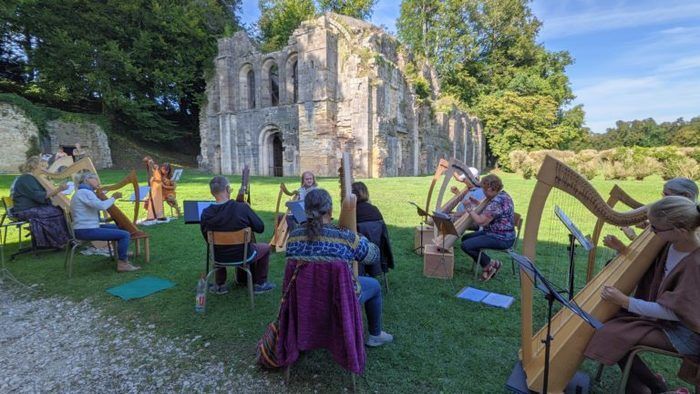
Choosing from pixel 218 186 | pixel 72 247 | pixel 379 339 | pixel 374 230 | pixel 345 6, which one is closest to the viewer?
pixel 379 339

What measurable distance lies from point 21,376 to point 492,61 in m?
45.8

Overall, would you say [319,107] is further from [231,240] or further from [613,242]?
[613,242]

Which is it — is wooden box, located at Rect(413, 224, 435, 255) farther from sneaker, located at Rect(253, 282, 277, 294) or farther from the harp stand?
sneaker, located at Rect(253, 282, 277, 294)

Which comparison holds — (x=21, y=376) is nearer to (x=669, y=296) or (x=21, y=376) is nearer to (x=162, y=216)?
(x=669, y=296)

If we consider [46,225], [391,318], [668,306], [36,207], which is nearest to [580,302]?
[668,306]

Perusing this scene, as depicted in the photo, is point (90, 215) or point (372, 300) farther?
point (90, 215)

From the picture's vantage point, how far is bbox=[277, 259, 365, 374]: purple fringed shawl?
258 cm

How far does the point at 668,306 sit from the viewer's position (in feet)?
6.78

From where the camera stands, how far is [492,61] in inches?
1599

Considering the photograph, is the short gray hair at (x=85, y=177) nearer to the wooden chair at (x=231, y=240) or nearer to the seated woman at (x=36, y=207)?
the seated woman at (x=36, y=207)

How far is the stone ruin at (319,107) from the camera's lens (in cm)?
2117

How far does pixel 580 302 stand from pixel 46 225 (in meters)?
7.88

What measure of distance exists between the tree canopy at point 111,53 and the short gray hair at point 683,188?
29.2 metres

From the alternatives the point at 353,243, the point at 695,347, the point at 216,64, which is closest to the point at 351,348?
the point at 353,243
